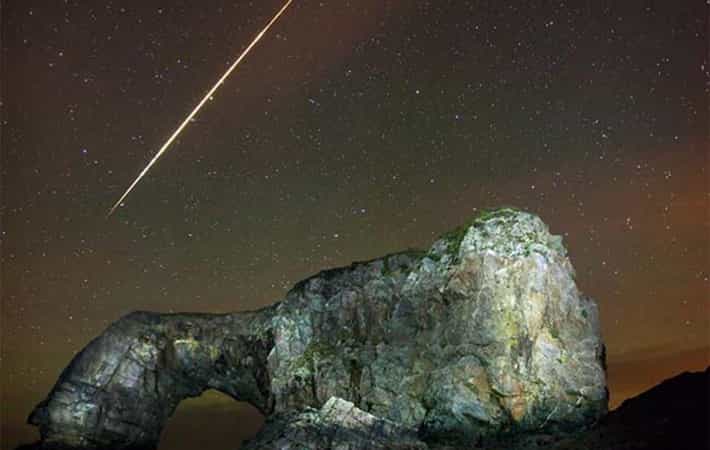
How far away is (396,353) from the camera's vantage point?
48.7 m

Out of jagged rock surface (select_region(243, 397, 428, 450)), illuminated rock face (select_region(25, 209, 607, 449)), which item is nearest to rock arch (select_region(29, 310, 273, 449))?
illuminated rock face (select_region(25, 209, 607, 449))

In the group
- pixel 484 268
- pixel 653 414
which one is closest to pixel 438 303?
pixel 484 268

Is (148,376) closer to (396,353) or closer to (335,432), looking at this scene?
(335,432)

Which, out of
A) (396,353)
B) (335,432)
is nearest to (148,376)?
(335,432)

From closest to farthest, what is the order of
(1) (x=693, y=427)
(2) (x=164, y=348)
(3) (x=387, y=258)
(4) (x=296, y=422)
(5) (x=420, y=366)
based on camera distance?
(1) (x=693, y=427) → (4) (x=296, y=422) → (5) (x=420, y=366) → (3) (x=387, y=258) → (2) (x=164, y=348)

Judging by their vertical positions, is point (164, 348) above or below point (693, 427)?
above

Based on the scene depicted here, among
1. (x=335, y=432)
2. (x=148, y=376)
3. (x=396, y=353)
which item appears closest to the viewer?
(x=335, y=432)

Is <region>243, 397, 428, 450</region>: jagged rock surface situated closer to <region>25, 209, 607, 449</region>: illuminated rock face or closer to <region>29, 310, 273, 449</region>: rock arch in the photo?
<region>25, 209, 607, 449</region>: illuminated rock face

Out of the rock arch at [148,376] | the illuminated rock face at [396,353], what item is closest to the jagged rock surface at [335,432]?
A: the illuminated rock face at [396,353]

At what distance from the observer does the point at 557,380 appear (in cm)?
4541

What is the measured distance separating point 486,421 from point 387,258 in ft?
41.0

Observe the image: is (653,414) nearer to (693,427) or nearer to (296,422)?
(693,427)

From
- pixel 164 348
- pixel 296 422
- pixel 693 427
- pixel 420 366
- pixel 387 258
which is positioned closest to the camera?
pixel 693 427

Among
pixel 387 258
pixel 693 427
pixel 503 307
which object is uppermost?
pixel 387 258
